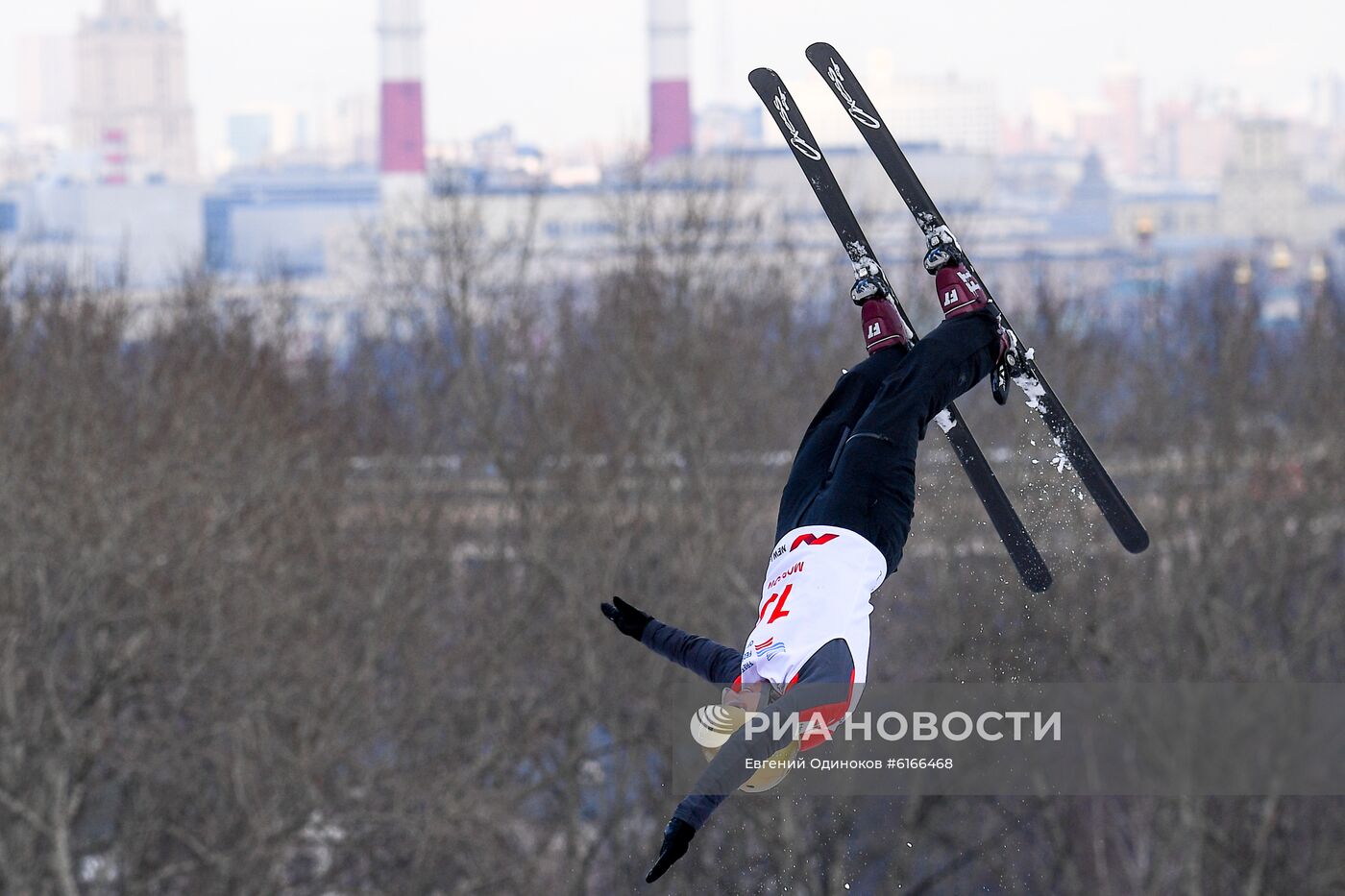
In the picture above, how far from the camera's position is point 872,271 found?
6887 mm

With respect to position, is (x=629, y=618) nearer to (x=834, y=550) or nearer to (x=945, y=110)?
(x=834, y=550)

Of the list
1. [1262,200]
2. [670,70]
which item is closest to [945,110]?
[1262,200]

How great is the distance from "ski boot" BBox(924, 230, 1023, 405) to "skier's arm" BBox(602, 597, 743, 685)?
1374mm

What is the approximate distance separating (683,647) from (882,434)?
3.05 ft

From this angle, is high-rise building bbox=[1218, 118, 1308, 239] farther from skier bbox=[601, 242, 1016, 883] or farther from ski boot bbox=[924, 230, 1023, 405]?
skier bbox=[601, 242, 1016, 883]

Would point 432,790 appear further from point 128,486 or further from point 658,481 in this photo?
point 658,481

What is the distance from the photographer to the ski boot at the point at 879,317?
6617mm

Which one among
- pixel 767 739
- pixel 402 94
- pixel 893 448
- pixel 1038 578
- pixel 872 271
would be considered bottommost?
Answer: pixel 767 739

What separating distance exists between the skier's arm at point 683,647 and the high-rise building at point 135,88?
602 ft

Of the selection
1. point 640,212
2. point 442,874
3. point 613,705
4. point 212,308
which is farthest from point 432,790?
point 212,308

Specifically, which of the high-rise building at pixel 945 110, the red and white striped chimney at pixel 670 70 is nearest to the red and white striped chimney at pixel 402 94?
the red and white striped chimney at pixel 670 70

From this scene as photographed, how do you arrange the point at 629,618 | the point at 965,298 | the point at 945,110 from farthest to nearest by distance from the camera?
1. the point at 945,110
2. the point at 965,298
3. the point at 629,618

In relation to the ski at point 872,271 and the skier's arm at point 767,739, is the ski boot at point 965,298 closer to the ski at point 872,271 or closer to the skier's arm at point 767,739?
the ski at point 872,271

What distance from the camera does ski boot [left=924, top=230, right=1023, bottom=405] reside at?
6.61m
